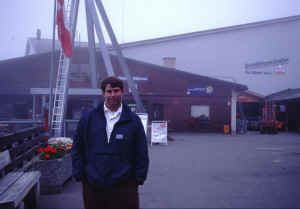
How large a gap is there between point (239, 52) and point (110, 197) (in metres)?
27.5

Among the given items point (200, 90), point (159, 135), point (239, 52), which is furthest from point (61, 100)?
point (239, 52)

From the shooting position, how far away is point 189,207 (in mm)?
4426

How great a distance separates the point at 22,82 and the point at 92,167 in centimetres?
1786

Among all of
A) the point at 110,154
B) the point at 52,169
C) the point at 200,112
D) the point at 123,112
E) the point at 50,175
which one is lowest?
the point at 50,175

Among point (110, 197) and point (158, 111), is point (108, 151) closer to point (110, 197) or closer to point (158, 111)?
point (110, 197)

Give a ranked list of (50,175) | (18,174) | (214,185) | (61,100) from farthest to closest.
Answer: (61,100) < (214,185) < (50,175) < (18,174)

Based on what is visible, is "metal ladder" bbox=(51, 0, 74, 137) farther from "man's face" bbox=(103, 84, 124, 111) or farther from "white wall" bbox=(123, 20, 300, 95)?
"white wall" bbox=(123, 20, 300, 95)

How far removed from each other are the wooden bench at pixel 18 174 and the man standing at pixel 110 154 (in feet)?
3.28

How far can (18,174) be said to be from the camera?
4176mm

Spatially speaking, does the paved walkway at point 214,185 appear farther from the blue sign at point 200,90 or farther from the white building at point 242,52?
the white building at point 242,52

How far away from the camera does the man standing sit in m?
2.81

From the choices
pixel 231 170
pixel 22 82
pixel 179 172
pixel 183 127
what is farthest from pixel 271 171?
pixel 22 82

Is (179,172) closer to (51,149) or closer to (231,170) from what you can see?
(231,170)

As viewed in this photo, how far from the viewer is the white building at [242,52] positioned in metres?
27.2
